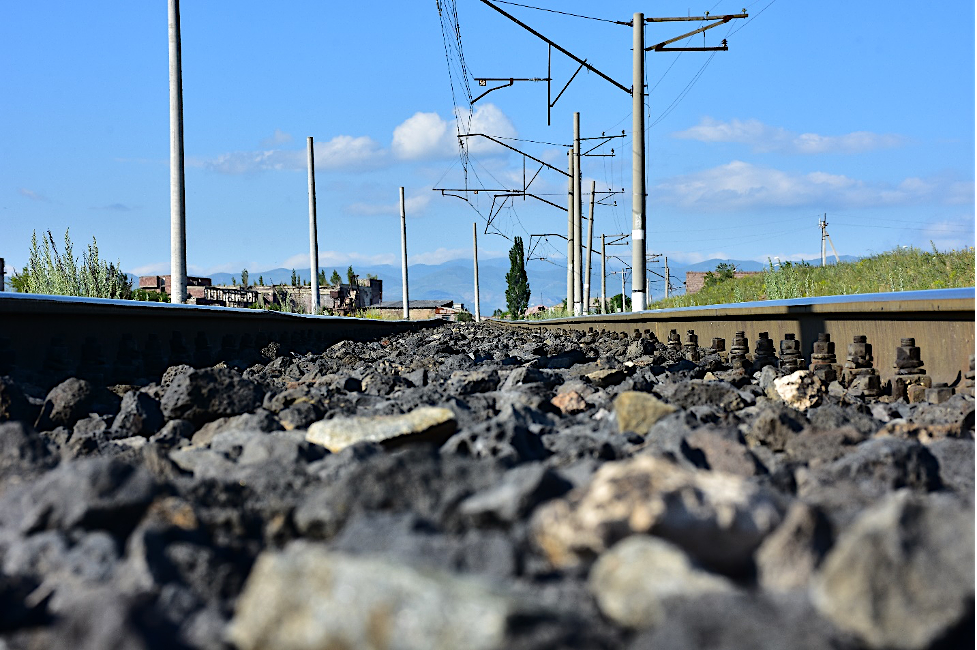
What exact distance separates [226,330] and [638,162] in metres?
9.53

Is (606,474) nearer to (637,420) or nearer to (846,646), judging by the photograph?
(846,646)

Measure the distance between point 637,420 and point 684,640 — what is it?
238cm

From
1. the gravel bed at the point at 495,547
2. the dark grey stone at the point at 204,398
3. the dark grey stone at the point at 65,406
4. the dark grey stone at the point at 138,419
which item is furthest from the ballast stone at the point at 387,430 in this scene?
the dark grey stone at the point at 65,406

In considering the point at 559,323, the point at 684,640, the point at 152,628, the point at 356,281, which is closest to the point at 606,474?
the point at 684,640

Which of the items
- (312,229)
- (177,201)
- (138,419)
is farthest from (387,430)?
(312,229)

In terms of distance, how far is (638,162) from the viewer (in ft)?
55.6

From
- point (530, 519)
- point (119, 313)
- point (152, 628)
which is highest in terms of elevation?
point (119, 313)

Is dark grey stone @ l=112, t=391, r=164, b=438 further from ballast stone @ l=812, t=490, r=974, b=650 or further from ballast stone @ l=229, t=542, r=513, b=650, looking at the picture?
ballast stone @ l=812, t=490, r=974, b=650

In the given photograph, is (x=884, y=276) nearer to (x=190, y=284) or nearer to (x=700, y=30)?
(x=700, y=30)

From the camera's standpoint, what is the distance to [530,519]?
1.87 metres

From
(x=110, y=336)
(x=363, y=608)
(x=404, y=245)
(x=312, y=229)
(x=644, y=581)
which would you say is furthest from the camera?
(x=404, y=245)

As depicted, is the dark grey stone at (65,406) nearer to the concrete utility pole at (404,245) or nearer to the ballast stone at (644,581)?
the ballast stone at (644,581)

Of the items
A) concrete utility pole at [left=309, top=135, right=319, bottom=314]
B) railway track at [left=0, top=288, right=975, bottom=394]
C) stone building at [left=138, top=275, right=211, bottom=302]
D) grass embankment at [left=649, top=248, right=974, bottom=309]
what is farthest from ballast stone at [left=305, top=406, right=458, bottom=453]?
stone building at [left=138, top=275, right=211, bottom=302]

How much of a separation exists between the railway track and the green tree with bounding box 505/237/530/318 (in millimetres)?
62309
